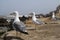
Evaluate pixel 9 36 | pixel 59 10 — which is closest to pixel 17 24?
pixel 9 36

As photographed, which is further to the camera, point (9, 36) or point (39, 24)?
point (39, 24)

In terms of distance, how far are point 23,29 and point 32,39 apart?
1.47 meters

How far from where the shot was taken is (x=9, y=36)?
27.3 ft

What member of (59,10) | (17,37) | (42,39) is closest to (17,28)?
(17,37)

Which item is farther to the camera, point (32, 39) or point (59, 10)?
point (59, 10)

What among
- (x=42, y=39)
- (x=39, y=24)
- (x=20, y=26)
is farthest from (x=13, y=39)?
(x=39, y=24)

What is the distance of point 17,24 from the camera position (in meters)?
9.67

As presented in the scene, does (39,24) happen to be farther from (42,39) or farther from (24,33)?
(42,39)

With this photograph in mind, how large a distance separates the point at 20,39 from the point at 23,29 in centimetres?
134

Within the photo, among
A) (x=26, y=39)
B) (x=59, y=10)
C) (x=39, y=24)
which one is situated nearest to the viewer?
(x=26, y=39)

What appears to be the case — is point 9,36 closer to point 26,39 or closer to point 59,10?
point 26,39

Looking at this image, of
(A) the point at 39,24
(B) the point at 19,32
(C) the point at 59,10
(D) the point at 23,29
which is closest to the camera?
(D) the point at 23,29

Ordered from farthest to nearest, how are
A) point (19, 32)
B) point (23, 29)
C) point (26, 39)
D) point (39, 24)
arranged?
point (39, 24) → point (19, 32) → point (23, 29) → point (26, 39)

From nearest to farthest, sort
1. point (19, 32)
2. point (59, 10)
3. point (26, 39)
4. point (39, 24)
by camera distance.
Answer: point (26, 39), point (19, 32), point (39, 24), point (59, 10)
